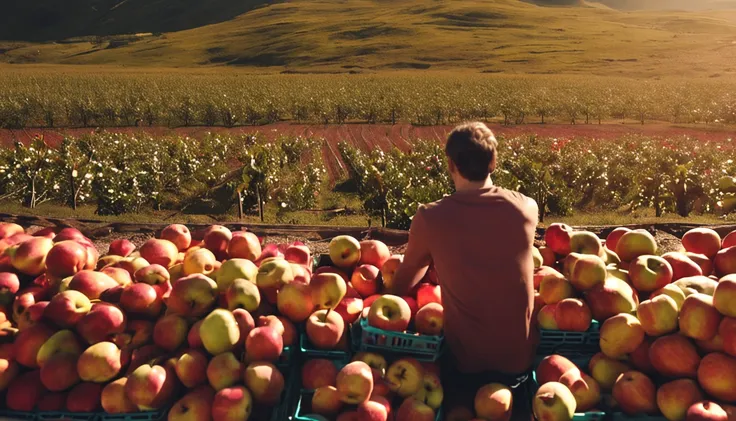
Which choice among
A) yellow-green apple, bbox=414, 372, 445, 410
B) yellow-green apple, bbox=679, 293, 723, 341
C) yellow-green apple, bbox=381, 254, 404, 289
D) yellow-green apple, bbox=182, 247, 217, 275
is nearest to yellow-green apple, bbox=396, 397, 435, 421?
yellow-green apple, bbox=414, 372, 445, 410

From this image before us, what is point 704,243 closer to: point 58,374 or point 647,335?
point 647,335

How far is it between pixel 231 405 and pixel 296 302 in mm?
821

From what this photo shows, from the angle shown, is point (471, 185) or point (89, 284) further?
point (89, 284)

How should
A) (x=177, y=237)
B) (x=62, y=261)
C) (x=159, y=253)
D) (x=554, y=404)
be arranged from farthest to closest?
(x=177, y=237), (x=159, y=253), (x=62, y=261), (x=554, y=404)

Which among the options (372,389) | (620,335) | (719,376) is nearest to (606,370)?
(620,335)

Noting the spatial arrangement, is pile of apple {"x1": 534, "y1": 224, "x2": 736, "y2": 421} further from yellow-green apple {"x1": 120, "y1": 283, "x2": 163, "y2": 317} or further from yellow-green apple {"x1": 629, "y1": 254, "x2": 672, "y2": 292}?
yellow-green apple {"x1": 120, "y1": 283, "x2": 163, "y2": 317}

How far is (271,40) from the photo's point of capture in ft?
441

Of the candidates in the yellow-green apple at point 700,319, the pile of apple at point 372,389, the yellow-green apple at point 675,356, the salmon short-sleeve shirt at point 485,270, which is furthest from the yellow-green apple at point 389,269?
the yellow-green apple at point 700,319

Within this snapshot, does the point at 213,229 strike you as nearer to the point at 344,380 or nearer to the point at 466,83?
the point at 344,380

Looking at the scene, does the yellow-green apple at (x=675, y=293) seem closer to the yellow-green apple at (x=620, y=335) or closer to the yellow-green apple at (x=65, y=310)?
the yellow-green apple at (x=620, y=335)

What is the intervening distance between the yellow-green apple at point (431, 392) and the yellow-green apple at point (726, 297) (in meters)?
1.73

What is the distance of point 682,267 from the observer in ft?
14.5

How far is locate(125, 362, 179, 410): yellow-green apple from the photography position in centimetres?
336

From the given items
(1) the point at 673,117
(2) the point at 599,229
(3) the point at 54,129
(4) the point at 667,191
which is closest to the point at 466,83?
(1) the point at 673,117
